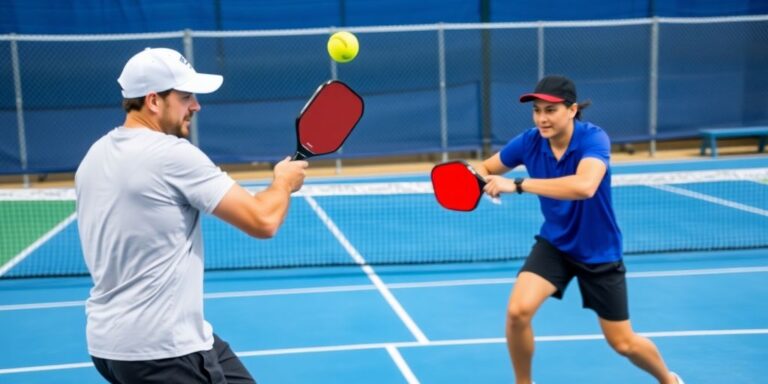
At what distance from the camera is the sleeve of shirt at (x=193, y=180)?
10.3ft

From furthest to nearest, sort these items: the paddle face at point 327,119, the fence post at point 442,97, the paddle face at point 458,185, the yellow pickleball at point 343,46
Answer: the fence post at point 442,97 < the yellow pickleball at point 343,46 < the paddle face at point 458,185 < the paddle face at point 327,119

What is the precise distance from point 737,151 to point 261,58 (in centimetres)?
936

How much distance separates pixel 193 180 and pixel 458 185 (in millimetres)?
2165

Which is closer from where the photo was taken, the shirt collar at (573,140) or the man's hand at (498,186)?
the man's hand at (498,186)

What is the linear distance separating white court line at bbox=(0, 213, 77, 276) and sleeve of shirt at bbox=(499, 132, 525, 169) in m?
6.00

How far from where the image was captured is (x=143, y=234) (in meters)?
3.16

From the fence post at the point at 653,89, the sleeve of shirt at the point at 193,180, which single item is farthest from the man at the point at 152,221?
the fence post at the point at 653,89

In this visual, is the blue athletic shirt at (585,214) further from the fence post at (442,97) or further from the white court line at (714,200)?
the fence post at (442,97)

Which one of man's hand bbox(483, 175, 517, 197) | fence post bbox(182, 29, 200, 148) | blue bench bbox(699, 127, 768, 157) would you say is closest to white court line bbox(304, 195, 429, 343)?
man's hand bbox(483, 175, 517, 197)

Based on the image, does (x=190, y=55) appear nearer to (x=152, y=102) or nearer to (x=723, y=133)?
(x=723, y=133)

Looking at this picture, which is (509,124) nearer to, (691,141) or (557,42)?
(557,42)

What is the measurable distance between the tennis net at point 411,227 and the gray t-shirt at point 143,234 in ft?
16.5

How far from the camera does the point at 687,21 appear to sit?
52.3ft

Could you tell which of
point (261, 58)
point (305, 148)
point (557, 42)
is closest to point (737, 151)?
point (557, 42)
